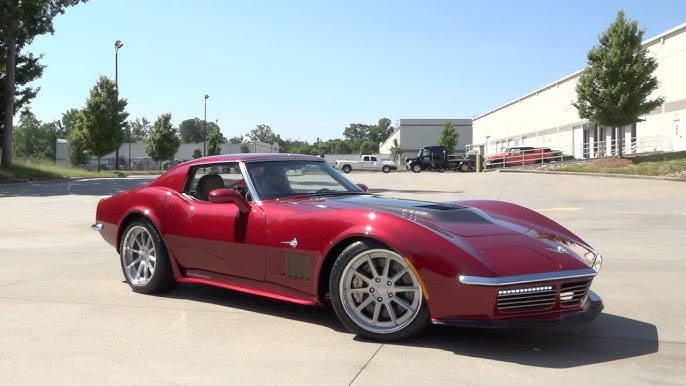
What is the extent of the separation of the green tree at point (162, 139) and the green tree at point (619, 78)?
41.4 m

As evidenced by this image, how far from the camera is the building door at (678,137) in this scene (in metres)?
37.1

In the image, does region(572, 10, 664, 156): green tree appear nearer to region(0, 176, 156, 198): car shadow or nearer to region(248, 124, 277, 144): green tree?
region(0, 176, 156, 198): car shadow

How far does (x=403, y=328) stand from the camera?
4.17 m

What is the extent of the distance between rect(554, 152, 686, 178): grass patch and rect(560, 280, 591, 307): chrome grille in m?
24.6

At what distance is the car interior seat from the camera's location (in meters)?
5.63

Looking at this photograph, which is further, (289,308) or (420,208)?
(289,308)

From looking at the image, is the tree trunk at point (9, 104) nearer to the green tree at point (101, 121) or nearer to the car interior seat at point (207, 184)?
the green tree at point (101, 121)

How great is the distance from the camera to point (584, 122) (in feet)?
172

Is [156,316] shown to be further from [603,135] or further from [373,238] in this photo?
[603,135]

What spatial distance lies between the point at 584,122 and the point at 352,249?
52.3 metres

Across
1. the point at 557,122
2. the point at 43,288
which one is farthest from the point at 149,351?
the point at 557,122

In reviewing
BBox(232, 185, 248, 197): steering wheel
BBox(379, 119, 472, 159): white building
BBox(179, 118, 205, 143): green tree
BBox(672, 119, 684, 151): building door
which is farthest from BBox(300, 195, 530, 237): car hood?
BBox(179, 118, 205, 143): green tree

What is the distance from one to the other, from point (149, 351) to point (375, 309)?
1479mm

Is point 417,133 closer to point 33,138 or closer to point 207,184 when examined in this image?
point 33,138
